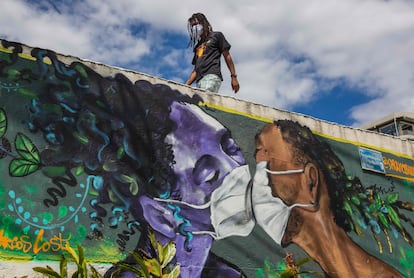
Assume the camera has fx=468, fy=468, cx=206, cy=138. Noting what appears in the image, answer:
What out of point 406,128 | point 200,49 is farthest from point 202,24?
point 406,128

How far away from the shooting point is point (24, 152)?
3764 mm

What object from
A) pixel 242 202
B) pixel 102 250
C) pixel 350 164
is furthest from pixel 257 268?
pixel 350 164

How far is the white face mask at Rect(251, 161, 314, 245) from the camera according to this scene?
4.97 meters

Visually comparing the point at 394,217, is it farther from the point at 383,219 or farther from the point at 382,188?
the point at 382,188

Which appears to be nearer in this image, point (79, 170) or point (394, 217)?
point (79, 170)

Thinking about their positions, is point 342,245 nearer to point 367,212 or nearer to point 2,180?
point 367,212

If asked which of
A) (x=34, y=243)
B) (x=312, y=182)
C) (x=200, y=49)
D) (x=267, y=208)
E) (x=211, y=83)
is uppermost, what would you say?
(x=200, y=49)

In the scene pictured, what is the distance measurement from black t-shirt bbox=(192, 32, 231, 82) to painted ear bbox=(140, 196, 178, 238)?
6.21 feet

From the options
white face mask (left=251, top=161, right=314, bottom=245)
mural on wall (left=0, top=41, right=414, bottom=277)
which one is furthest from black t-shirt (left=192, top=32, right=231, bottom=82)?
white face mask (left=251, top=161, right=314, bottom=245)

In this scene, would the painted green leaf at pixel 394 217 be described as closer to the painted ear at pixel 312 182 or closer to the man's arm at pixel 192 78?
the painted ear at pixel 312 182

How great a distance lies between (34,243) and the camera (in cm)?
356

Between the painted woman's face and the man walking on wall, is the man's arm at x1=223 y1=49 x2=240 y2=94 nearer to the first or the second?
the man walking on wall

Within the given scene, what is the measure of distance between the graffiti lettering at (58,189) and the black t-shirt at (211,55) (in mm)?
2235

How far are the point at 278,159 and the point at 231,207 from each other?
3.04ft
